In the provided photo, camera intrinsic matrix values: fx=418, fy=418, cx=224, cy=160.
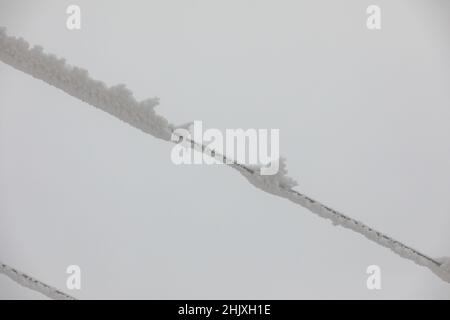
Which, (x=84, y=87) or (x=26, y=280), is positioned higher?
(x=84, y=87)

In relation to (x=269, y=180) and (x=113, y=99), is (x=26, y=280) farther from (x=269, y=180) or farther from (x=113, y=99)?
(x=269, y=180)

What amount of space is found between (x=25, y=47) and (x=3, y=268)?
373 millimetres

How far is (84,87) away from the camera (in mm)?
674

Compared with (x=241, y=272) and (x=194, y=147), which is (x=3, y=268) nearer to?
(x=194, y=147)

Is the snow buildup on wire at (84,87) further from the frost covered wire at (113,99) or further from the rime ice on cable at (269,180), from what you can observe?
the rime ice on cable at (269,180)

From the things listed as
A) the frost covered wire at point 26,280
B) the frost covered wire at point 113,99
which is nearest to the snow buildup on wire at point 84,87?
the frost covered wire at point 113,99

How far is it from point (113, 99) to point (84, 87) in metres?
0.05

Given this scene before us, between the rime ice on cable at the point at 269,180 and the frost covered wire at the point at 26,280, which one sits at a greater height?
the rime ice on cable at the point at 269,180

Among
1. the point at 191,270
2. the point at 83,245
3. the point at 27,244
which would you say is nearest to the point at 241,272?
the point at 191,270

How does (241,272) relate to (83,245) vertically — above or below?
below

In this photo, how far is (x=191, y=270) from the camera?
15.5m

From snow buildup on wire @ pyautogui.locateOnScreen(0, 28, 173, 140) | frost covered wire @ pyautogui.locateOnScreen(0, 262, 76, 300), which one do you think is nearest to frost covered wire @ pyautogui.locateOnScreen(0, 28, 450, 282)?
snow buildup on wire @ pyautogui.locateOnScreen(0, 28, 173, 140)

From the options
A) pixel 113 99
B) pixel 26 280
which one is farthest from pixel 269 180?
pixel 26 280

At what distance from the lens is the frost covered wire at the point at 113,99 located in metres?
0.67
